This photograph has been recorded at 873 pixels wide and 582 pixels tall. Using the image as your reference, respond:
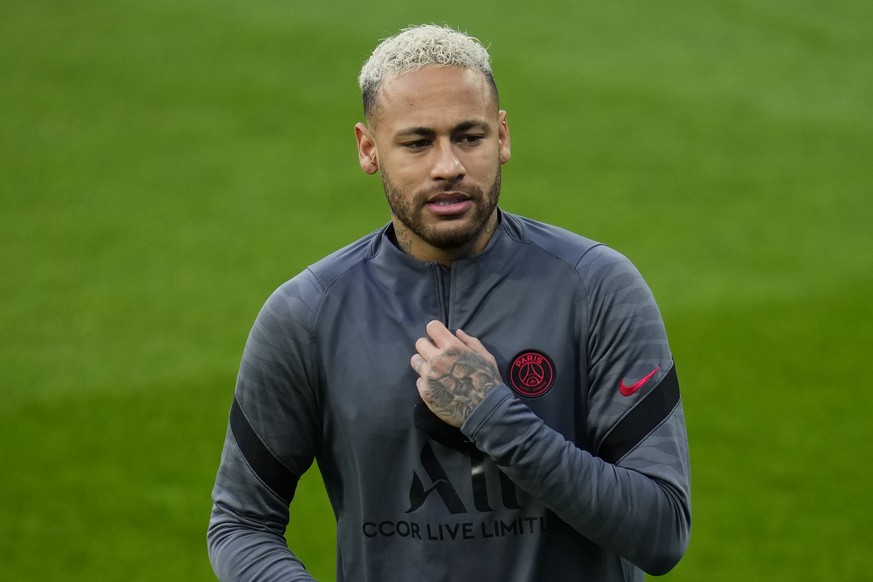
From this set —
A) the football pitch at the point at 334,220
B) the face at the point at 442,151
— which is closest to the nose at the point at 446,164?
the face at the point at 442,151

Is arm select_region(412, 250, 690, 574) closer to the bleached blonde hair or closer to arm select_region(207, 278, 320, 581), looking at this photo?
arm select_region(207, 278, 320, 581)

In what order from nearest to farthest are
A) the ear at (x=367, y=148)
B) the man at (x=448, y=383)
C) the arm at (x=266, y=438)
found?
the man at (x=448, y=383)
the arm at (x=266, y=438)
the ear at (x=367, y=148)

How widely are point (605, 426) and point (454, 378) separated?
0.32 meters

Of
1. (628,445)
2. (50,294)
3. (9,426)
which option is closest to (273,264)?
(50,294)

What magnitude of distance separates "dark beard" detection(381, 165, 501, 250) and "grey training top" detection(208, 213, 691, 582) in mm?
64

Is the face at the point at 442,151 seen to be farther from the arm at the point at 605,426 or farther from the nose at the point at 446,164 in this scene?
the arm at the point at 605,426

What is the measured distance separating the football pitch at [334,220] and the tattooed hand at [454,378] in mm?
3370

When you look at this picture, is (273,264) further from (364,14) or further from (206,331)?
(364,14)

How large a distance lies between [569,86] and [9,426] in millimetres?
5875

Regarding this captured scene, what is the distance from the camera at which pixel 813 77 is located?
10500 mm

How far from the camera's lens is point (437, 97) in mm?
2318

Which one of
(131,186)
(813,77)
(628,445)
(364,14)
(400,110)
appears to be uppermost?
(364,14)

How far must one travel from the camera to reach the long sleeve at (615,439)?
215 centimetres

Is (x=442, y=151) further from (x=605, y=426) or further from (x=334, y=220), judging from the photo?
(x=334, y=220)
